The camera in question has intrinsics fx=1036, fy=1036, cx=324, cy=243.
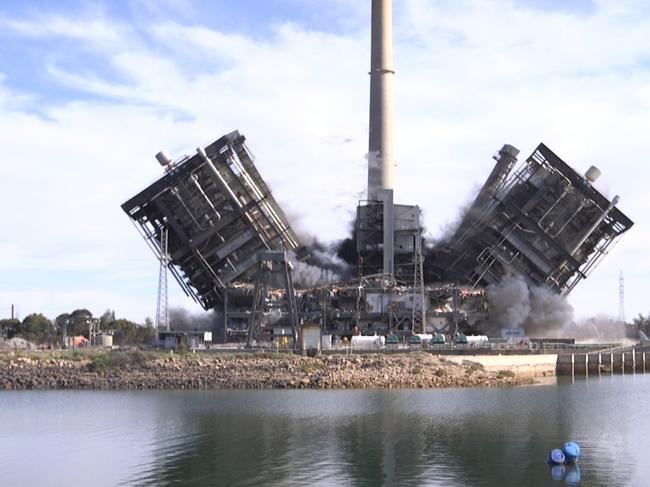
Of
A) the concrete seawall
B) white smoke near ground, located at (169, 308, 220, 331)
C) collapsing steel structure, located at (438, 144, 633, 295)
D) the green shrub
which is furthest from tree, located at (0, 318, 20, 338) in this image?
the concrete seawall

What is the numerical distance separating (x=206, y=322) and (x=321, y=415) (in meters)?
70.3

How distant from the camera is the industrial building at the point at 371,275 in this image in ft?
379

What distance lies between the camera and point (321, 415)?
6031 centimetres

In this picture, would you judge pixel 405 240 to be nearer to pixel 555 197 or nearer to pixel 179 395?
pixel 555 197

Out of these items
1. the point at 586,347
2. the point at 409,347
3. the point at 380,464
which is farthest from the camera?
the point at 586,347

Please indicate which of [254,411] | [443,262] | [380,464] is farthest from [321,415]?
[443,262]

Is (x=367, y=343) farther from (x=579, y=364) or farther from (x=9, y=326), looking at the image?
(x=9, y=326)

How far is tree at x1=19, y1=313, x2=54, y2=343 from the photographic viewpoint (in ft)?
566

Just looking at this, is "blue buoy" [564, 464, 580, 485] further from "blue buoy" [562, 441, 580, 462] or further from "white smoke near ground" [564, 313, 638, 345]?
"white smoke near ground" [564, 313, 638, 345]

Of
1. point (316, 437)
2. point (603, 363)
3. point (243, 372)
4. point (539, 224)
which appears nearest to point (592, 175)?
point (539, 224)

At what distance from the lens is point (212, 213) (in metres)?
117

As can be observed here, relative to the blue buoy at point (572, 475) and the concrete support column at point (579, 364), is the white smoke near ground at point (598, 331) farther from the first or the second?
the blue buoy at point (572, 475)

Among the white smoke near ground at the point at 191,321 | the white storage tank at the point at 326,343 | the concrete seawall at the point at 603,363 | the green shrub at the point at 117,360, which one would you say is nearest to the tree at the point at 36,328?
the white smoke near ground at the point at 191,321

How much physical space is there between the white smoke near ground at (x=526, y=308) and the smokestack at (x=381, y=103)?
24723mm
